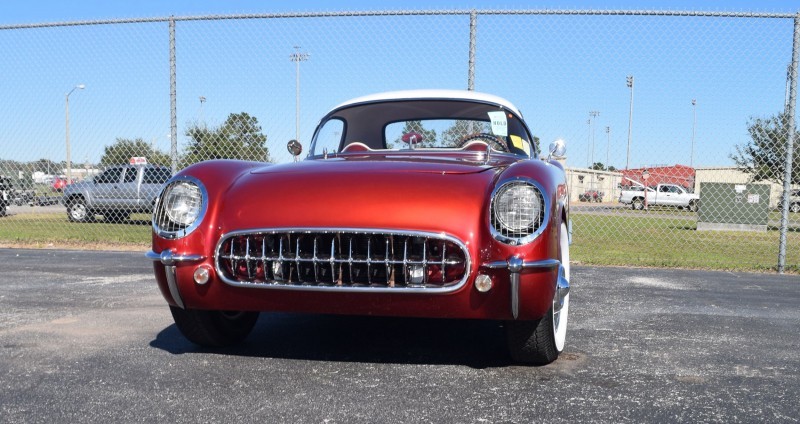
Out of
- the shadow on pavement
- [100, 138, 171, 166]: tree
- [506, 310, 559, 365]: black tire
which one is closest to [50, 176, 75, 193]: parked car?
[100, 138, 171, 166]: tree

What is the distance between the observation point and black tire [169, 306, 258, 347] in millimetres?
3145

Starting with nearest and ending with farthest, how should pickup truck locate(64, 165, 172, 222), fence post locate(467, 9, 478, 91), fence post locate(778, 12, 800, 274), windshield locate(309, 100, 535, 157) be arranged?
windshield locate(309, 100, 535, 157) → fence post locate(778, 12, 800, 274) → fence post locate(467, 9, 478, 91) → pickup truck locate(64, 165, 172, 222)

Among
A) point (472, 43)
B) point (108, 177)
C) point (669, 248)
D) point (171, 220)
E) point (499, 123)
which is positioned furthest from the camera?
point (108, 177)

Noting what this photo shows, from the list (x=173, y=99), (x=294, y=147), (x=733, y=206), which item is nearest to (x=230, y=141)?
(x=173, y=99)

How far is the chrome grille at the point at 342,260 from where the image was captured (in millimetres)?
2711

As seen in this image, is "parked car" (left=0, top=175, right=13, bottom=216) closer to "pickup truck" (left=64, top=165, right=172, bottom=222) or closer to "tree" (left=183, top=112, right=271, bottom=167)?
"pickup truck" (left=64, top=165, right=172, bottom=222)

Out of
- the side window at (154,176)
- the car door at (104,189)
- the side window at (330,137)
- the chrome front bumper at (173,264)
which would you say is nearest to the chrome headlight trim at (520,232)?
the chrome front bumper at (173,264)

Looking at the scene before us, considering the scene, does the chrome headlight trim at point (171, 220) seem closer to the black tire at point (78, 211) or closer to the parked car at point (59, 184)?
the parked car at point (59, 184)

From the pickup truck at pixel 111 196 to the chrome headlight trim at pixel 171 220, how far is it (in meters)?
12.2

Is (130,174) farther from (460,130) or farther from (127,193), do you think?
(460,130)

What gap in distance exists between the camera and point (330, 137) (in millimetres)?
4633

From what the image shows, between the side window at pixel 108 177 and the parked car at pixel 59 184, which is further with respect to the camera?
the side window at pixel 108 177

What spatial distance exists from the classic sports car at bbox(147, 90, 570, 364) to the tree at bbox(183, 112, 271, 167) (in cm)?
489

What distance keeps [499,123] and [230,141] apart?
537 centimetres
